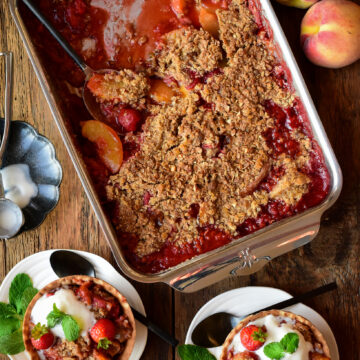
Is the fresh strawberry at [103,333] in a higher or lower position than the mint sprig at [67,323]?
lower

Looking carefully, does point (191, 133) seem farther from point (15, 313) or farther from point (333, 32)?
point (15, 313)

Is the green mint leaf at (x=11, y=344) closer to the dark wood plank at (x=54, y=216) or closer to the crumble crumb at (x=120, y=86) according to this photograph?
the dark wood plank at (x=54, y=216)

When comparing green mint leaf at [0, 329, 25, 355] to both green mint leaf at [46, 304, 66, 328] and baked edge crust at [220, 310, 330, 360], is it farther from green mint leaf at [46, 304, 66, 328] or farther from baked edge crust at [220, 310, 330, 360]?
baked edge crust at [220, 310, 330, 360]

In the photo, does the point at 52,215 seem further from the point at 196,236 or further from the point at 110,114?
the point at 196,236

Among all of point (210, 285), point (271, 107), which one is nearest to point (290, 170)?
point (271, 107)

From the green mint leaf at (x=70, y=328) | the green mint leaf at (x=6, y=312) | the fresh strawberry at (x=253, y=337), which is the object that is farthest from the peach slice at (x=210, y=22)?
the green mint leaf at (x=6, y=312)

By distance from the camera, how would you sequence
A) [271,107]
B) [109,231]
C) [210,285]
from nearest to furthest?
[109,231] → [271,107] → [210,285]

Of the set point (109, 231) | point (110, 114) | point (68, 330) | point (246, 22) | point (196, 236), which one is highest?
point (246, 22)
